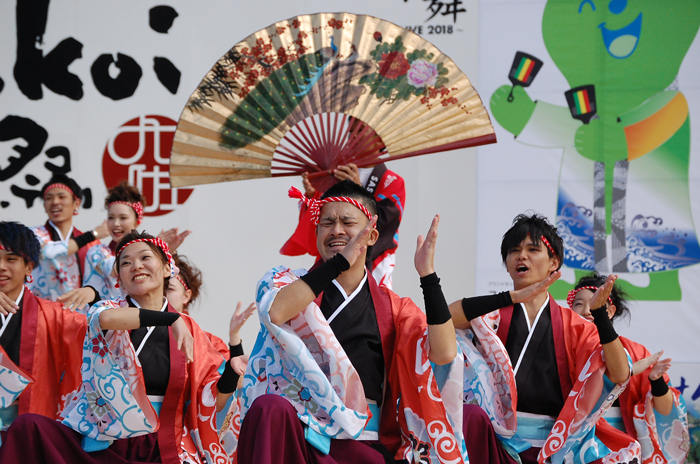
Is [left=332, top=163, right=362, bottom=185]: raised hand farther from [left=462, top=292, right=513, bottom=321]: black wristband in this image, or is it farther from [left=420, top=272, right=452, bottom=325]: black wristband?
[left=420, top=272, right=452, bottom=325]: black wristband

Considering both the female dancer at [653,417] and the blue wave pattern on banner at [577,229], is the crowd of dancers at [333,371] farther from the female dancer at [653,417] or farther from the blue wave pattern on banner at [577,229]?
the blue wave pattern on banner at [577,229]

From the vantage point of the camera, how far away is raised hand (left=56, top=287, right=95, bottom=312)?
3150 millimetres

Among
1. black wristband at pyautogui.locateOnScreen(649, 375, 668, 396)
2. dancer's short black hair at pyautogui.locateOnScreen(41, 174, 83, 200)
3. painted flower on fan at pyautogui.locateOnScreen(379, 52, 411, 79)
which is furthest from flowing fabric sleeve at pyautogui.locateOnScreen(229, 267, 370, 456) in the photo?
dancer's short black hair at pyautogui.locateOnScreen(41, 174, 83, 200)

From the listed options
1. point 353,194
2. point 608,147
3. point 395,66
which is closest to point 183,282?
point 353,194

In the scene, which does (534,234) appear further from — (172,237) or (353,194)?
(172,237)

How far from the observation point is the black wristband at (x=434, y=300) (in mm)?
2227

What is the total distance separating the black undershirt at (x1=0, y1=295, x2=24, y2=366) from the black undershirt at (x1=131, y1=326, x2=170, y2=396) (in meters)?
0.52

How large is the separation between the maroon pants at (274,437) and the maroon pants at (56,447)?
2.46 ft

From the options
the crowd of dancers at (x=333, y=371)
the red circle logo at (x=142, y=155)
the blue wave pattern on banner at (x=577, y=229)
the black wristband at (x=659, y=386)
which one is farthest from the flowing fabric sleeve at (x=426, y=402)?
the red circle logo at (x=142, y=155)

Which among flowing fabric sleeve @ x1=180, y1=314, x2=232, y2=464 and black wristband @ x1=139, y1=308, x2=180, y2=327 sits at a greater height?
black wristband @ x1=139, y1=308, x2=180, y2=327

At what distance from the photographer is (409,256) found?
489 centimetres

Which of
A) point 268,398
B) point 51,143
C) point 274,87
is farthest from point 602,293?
point 51,143

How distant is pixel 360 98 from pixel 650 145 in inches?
88.6

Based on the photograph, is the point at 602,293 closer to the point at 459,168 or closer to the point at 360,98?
the point at 360,98
